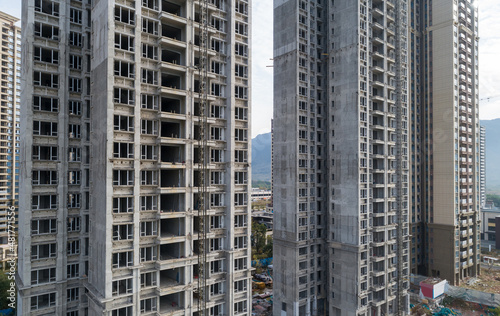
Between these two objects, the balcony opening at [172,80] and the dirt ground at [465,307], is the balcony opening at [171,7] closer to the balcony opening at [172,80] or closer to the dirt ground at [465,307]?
the balcony opening at [172,80]

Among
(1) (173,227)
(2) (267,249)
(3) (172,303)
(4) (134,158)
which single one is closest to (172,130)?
(4) (134,158)

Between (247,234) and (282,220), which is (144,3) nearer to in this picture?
(247,234)

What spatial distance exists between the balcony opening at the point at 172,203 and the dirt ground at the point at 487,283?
9235 centimetres

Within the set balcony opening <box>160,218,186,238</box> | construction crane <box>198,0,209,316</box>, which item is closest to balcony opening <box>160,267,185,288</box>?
construction crane <box>198,0,209,316</box>

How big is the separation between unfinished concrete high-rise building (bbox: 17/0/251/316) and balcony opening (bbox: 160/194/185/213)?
0.68 feet

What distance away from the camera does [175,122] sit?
40.0 m

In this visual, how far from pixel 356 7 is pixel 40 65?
57.3 m

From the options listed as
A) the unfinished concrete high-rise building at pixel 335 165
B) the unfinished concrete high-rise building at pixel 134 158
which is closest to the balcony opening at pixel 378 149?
the unfinished concrete high-rise building at pixel 335 165

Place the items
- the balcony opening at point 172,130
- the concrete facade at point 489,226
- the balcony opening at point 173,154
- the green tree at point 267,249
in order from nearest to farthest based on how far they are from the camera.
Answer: the balcony opening at point 173,154
the balcony opening at point 172,130
the green tree at point 267,249
the concrete facade at point 489,226

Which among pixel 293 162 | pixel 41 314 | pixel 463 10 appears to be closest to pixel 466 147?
pixel 463 10

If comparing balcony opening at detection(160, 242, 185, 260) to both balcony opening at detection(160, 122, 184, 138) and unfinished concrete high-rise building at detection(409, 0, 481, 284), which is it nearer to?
balcony opening at detection(160, 122, 184, 138)

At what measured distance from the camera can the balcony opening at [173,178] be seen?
1531 inches

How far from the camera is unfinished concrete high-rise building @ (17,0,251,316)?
34.3 meters

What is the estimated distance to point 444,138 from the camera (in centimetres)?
9238
